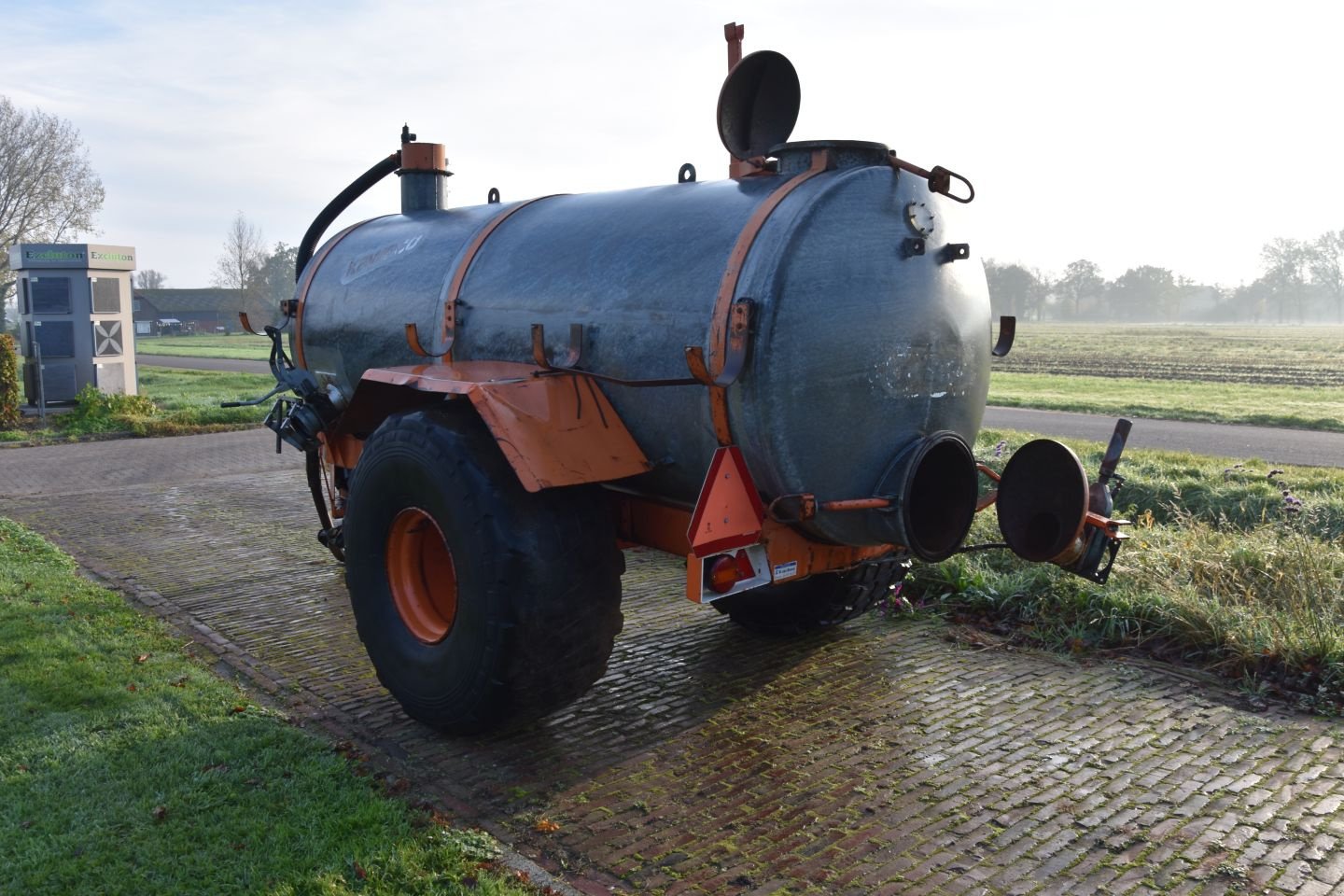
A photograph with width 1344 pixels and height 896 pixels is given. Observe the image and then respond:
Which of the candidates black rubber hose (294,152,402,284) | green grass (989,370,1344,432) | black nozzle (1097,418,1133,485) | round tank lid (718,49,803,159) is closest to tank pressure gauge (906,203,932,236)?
round tank lid (718,49,803,159)

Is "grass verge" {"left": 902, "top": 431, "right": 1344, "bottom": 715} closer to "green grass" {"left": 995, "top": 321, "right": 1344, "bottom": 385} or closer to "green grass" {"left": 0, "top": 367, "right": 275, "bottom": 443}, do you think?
"green grass" {"left": 0, "top": 367, "right": 275, "bottom": 443}

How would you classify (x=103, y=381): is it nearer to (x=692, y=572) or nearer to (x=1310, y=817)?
(x=692, y=572)

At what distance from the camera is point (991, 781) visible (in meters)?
4.01

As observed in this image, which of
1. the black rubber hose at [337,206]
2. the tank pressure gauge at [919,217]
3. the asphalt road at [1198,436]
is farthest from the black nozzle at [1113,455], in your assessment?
the asphalt road at [1198,436]

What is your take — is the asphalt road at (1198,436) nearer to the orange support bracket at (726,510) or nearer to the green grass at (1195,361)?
the green grass at (1195,361)

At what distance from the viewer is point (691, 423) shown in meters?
4.06

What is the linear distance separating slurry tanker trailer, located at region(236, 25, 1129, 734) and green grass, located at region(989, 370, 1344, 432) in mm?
12437

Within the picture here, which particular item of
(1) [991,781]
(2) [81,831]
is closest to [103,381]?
(2) [81,831]

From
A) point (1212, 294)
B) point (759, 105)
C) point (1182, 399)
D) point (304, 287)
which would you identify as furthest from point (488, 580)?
point (1212, 294)

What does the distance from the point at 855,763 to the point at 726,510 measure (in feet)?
3.84

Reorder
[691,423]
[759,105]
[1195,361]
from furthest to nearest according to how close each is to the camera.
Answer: [1195,361]
[759,105]
[691,423]

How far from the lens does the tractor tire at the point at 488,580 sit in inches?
153

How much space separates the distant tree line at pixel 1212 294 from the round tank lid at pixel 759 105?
11085 centimetres

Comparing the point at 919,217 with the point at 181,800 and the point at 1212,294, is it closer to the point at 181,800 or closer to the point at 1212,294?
the point at 181,800
